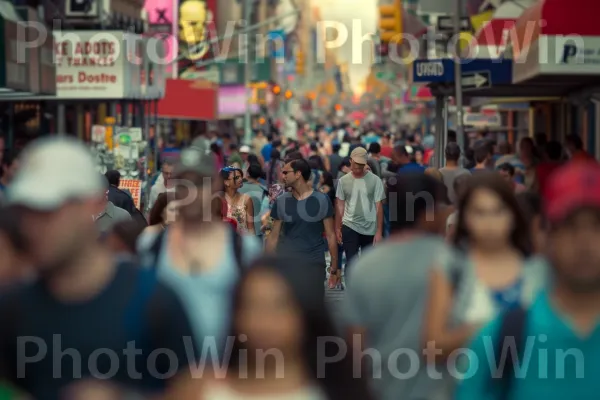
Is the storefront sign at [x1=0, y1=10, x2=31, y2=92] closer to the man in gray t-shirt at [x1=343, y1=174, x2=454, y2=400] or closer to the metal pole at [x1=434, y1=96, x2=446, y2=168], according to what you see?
the metal pole at [x1=434, y1=96, x2=446, y2=168]

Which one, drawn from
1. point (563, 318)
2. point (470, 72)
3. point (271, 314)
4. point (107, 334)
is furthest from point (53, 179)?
point (470, 72)

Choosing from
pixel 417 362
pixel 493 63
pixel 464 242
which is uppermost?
pixel 493 63

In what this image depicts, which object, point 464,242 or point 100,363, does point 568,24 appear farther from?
point 100,363

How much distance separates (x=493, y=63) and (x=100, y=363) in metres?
19.8

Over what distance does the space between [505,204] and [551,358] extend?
132 centimetres

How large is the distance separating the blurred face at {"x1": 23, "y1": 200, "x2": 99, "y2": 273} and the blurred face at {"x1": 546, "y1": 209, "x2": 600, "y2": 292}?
1435 mm

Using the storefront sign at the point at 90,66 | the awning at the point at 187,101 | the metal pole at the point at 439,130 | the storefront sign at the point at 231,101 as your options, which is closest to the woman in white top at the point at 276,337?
the metal pole at the point at 439,130

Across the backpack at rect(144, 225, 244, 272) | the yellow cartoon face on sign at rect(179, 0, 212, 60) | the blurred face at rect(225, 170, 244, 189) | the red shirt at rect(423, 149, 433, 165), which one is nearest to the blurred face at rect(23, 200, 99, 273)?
the backpack at rect(144, 225, 244, 272)

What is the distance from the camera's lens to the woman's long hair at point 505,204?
6066 mm

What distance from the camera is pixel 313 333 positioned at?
4375 mm

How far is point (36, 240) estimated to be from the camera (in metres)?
4.55

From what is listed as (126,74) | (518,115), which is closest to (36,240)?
(126,74)

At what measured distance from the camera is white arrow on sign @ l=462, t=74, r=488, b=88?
23.3 m

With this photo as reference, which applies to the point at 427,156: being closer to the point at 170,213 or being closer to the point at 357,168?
the point at 357,168
